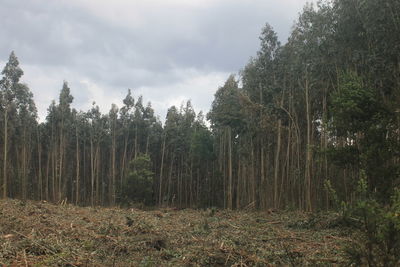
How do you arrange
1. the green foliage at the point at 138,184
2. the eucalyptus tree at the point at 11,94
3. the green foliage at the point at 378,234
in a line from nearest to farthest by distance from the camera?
the green foliage at the point at 378,234 → the eucalyptus tree at the point at 11,94 → the green foliage at the point at 138,184

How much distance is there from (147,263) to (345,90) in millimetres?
5621

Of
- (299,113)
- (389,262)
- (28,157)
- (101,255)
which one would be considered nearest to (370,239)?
(389,262)

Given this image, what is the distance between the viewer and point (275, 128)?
61.8 feet

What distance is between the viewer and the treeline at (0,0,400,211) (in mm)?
8805

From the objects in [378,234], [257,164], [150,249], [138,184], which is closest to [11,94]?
[138,184]

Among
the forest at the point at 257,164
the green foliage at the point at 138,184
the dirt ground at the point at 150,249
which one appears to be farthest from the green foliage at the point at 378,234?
the green foliage at the point at 138,184

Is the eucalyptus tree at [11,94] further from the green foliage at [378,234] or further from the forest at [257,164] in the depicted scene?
the green foliage at [378,234]

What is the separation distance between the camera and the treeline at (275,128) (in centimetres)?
880

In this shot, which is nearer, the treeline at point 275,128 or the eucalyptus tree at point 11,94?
the treeline at point 275,128

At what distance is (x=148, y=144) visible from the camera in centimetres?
3925

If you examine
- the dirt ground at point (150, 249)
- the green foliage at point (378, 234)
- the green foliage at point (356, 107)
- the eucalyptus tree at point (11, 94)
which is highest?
the eucalyptus tree at point (11, 94)

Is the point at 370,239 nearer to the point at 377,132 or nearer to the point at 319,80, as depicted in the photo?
the point at 377,132

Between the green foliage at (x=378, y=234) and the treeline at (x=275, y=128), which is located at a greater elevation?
the treeline at (x=275, y=128)

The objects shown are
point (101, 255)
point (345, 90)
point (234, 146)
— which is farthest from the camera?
point (234, 146)
